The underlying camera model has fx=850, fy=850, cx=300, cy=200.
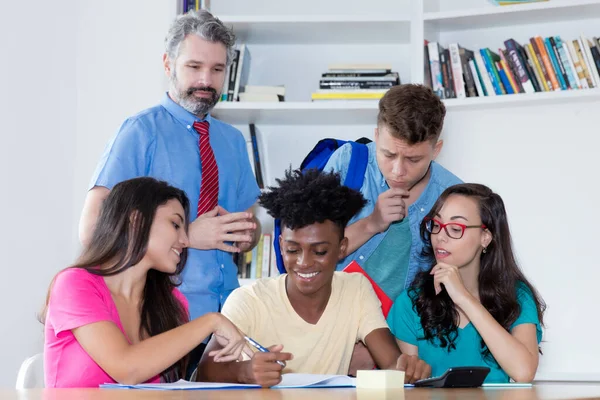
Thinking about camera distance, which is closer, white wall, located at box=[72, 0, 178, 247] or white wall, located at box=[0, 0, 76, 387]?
white wall, located at box=[0, 0, 76, 387]

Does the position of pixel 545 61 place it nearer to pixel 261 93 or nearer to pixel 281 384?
pixel 261 93

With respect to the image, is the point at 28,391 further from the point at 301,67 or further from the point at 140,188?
the point at 301,67

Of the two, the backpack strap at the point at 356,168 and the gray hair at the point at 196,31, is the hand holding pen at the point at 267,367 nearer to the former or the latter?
the backpack strap at the point at 356,168

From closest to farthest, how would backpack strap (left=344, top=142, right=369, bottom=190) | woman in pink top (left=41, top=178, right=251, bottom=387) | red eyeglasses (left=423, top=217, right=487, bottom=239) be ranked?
woman in pink top (left=41, top=178, right=251, bottom=387) < red eyeglasses (left=423, top=217, right=487, bottom=239) < backpack strap (left=344, top=142, right=369, bottom=190)

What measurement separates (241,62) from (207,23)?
113cm

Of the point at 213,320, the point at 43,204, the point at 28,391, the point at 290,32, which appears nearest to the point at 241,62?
the point at 290,32

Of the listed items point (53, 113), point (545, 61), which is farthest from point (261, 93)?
point (545, 61)

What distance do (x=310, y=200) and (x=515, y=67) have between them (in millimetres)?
1710

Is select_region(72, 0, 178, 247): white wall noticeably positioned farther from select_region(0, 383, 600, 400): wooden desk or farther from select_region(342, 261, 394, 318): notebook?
select_region(0, 383, 600, 400): wooden desk

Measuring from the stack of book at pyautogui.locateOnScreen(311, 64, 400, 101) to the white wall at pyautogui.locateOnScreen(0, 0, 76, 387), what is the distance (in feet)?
3.64

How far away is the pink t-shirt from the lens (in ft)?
6.19

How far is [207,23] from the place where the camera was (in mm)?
2637

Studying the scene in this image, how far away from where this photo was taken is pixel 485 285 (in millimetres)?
2424

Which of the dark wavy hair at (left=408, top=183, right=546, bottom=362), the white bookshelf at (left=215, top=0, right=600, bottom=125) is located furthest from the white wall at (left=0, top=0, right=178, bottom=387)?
the dark wavy hair at (left=408, top=183, right=546, bottom=362)
